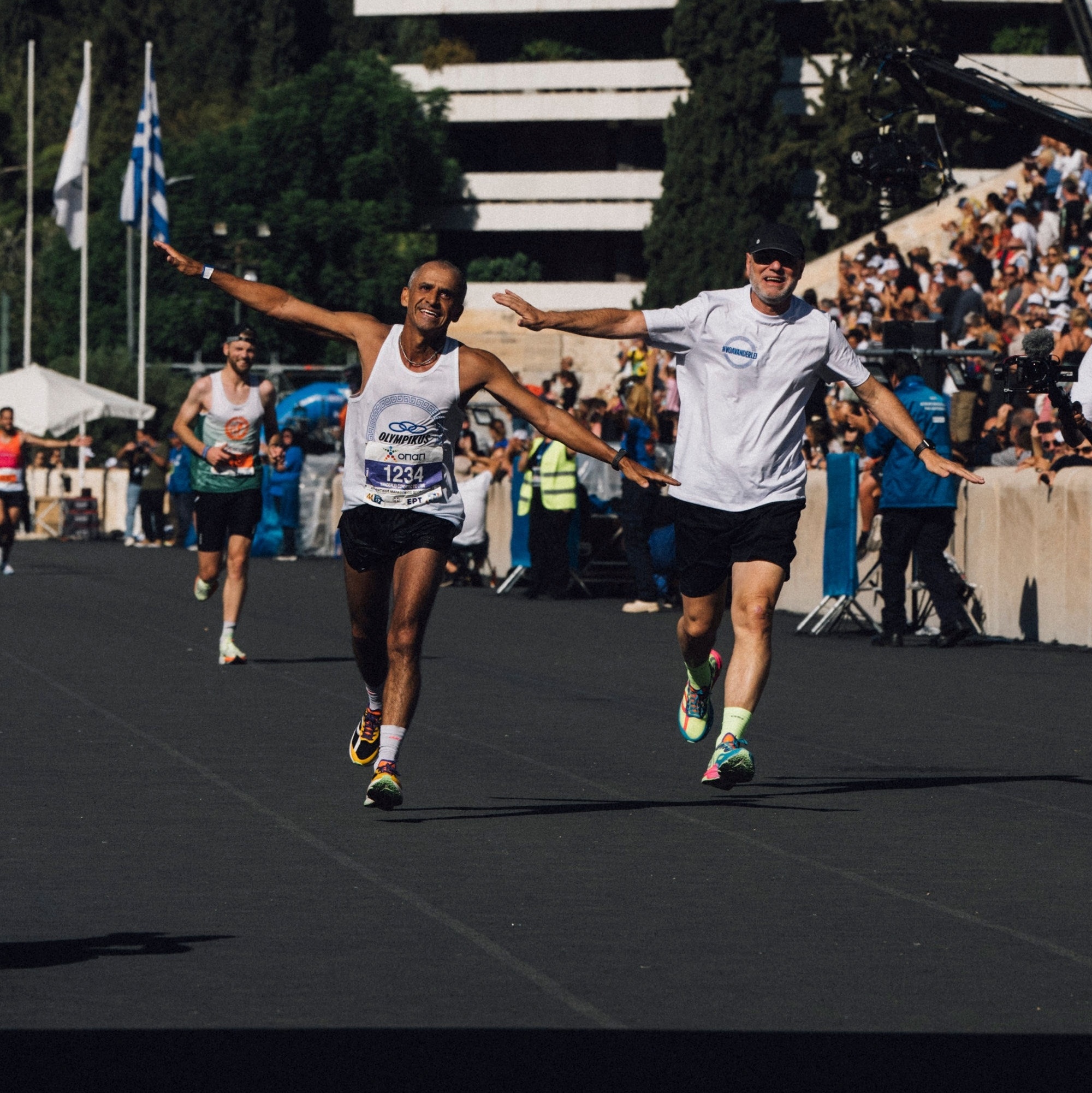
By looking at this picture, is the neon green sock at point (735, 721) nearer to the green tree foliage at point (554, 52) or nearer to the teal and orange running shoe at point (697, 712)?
the teal and orange running shoe at point (697, 712)

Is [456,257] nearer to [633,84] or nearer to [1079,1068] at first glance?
[633,84]

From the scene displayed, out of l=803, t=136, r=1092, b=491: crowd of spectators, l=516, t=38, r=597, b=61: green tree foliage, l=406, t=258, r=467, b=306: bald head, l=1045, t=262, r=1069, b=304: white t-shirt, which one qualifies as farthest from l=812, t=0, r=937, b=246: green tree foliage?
l=406, t=258, r=467, b=306: bald head

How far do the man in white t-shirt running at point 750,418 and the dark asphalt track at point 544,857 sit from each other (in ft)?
2.48

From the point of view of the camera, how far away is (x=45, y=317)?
3393 inches

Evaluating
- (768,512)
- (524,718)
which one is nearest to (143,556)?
(524,718)

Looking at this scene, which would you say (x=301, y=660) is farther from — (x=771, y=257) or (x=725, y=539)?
(x=771, y=257)

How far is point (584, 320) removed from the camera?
940cm

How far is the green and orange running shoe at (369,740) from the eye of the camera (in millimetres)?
9414

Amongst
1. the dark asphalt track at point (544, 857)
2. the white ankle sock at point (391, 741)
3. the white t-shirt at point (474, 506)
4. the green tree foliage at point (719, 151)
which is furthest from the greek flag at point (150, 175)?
the white ankle sock at point (391, 741)

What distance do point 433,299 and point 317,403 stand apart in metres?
36.0

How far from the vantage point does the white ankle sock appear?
357 inches

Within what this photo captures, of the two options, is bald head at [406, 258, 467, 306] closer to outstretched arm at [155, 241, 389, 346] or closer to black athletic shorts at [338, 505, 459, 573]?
outstretched arm at [155, 241, 389, 346]

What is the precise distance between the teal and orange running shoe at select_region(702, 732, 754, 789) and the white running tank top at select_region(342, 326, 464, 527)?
131 cm

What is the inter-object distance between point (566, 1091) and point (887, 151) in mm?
14292
